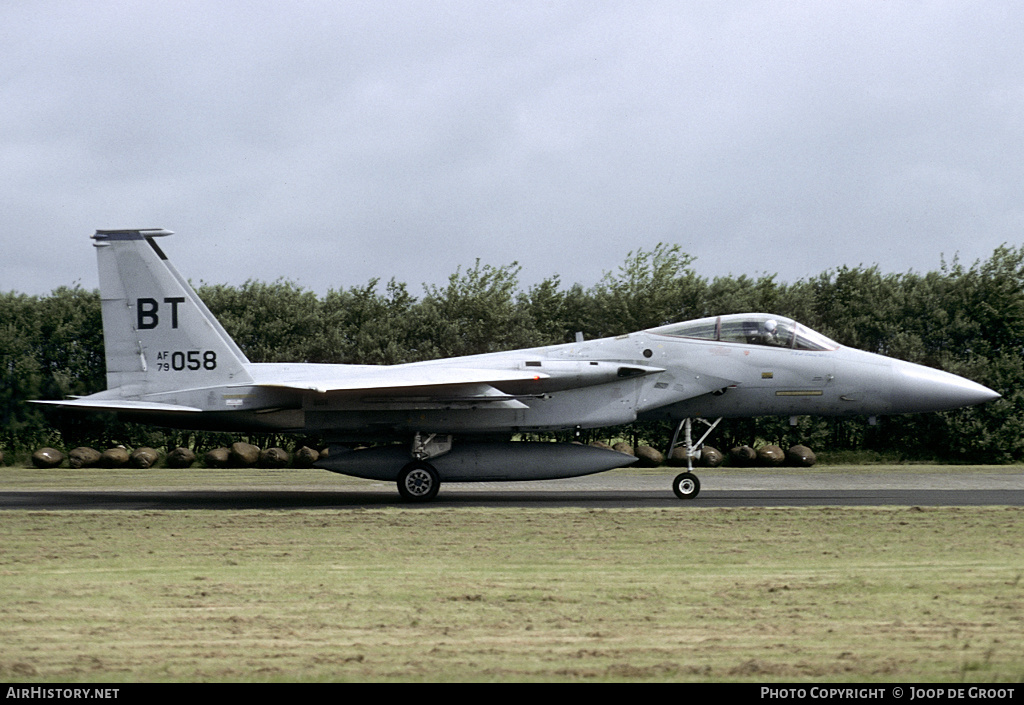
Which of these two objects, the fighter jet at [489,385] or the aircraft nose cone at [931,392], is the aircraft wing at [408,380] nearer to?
the fighter jet at [489,385]

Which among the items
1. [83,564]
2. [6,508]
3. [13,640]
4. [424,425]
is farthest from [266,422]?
[13,640]

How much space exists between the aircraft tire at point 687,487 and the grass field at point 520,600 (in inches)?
144

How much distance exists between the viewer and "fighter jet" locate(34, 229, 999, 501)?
1747cm

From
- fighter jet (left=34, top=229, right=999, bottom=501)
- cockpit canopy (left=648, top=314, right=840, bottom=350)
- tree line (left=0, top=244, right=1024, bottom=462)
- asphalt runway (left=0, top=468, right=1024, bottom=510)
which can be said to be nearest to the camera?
asphalt runway (left=0, top=468, right=1024, bottom=510)

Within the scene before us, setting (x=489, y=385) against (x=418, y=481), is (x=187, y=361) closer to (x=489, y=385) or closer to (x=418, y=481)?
(x=418, y=481)

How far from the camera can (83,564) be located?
9.82m

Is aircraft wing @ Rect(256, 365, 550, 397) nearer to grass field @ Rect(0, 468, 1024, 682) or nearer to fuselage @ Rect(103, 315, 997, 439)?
fuselage @ Rect(103, 315, 997, 439)

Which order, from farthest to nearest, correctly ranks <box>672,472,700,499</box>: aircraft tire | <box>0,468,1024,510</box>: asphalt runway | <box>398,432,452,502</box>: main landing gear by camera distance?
<box>398,432,452,502</box>: main landing gear
<box>672,472,700,499</box>: aircraft tire
<box>0,468,1024,510</box>: asphalt runway

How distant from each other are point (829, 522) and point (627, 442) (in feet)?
62.0

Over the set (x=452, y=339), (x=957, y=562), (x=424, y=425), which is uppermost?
(x=452, y=339)

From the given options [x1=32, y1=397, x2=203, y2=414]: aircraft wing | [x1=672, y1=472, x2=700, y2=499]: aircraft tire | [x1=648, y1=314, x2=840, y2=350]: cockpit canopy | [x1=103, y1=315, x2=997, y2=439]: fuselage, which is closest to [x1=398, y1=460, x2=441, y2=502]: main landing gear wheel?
[x1=103, y1=315, x2=997, y2=439]: fuselage

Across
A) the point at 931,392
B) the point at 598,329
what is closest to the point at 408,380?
the point at 931,392

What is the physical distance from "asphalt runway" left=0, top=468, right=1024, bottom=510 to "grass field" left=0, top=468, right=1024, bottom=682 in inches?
115

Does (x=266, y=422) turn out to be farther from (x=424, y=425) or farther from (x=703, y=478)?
(x=703, y=478)
